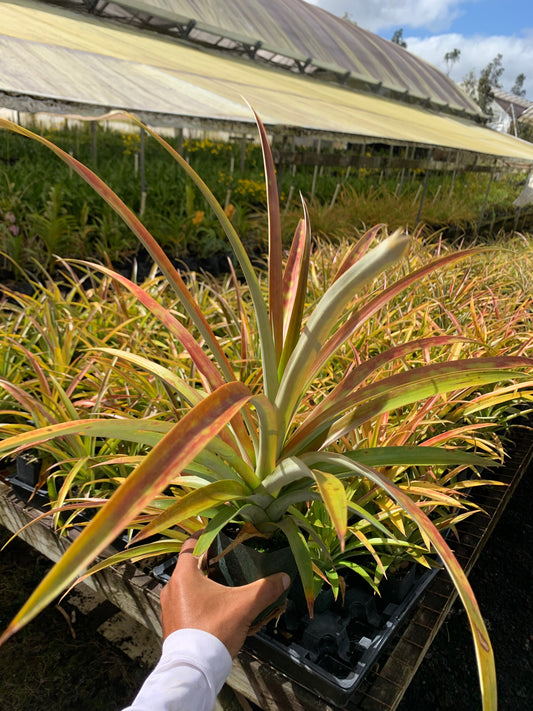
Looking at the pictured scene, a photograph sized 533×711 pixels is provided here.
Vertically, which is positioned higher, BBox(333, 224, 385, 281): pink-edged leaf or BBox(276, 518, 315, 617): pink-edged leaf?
BBox(333, 224, 385, 281): pink-edged leaf

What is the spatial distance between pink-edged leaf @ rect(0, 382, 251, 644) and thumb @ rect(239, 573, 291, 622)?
1.31 ft

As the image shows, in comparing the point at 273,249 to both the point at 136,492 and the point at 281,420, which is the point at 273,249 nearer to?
the point at 281,420

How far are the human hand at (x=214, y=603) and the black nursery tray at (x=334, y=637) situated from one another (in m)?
0.13

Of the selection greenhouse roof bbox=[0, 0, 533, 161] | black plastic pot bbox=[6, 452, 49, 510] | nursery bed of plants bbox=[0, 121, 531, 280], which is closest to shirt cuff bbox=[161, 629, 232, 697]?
black plastic pot bbox=[6, 452, 49, 510]

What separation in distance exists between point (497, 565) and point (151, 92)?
9.43 feet

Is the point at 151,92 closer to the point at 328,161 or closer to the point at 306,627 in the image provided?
the point at 328,161

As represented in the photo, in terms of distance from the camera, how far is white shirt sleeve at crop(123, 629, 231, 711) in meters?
0.61

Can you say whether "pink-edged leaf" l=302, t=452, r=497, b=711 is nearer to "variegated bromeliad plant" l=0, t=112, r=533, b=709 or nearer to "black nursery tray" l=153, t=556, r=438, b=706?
"variegated bromeliad plant" l=0, t=112, r=533, b=709

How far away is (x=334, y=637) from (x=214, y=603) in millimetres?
256

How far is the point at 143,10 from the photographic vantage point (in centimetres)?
798

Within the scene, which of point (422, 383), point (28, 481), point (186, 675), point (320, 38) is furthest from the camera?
point (320, 38)

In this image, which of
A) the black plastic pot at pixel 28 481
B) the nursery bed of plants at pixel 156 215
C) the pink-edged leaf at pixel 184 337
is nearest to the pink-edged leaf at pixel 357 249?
the pink-edged leaf at pixel 184 337

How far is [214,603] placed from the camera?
0.78m

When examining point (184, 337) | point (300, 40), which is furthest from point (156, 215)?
point (300, 40)
